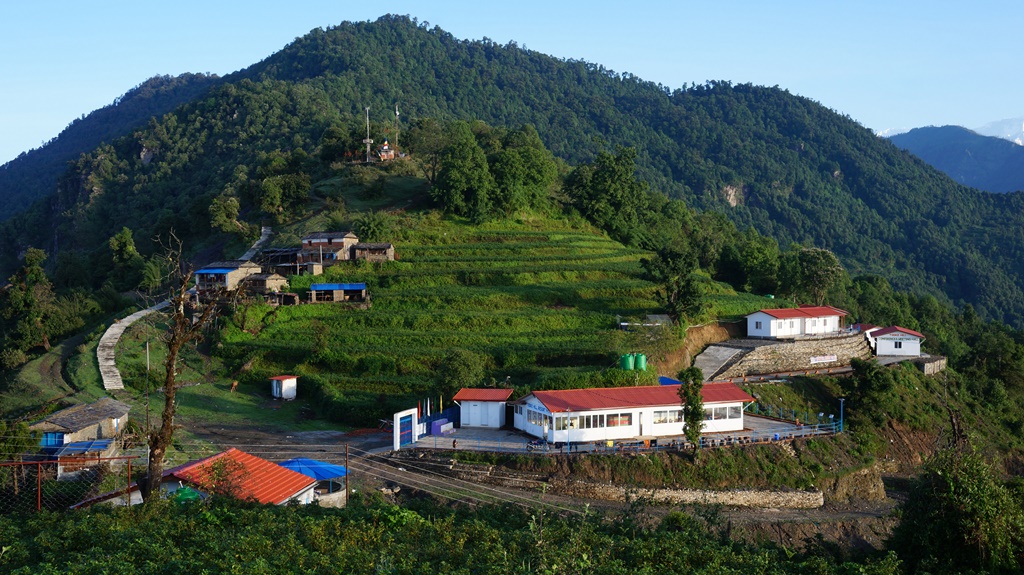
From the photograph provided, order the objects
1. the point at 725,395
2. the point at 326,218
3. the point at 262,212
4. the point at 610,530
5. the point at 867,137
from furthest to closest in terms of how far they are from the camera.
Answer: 1. the point at 867,137
2. the point at 262,212
3. the point at 326,218
4. the point at 725,395
5. the point at 610,530

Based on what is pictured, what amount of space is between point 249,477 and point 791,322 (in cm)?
3413

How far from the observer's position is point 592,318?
43875mm

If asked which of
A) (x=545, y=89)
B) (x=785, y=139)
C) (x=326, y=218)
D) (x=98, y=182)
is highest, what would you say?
(x=545, y=89)

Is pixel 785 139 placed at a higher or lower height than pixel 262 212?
higher

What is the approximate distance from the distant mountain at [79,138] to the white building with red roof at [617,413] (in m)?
121

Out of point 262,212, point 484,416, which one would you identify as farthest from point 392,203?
point 484,416

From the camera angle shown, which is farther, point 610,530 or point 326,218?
point 326,218

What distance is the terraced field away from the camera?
37.2 m

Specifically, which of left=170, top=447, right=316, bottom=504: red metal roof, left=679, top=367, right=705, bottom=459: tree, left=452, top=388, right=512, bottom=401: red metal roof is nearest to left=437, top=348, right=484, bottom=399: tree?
left=452, top=388, right=512, bottom=401: red metal roof

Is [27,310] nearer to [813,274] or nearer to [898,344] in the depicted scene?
[813,274]

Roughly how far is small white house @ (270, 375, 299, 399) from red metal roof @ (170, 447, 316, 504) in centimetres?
1737

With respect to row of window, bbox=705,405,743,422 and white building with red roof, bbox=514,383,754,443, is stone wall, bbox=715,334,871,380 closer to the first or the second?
row of window, bbox=705,405,743,422

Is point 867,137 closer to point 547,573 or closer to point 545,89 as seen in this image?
point 545,89

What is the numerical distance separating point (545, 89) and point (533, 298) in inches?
5460
